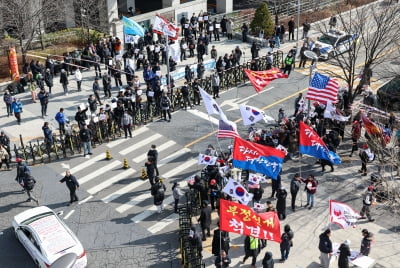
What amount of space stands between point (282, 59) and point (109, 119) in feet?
44.3

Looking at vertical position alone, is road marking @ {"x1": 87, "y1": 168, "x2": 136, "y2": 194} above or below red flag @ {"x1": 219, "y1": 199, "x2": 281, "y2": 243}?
below

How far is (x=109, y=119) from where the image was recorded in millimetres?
28281

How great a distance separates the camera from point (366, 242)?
1975 cm

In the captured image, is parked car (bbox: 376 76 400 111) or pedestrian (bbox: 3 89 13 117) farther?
parked car (bbox: 376 76 400 111)

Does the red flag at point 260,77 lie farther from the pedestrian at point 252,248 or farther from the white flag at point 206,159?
the pedestrian at point 252,248

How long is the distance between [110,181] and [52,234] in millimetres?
5740

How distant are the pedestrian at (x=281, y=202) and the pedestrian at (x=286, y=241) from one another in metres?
2.07

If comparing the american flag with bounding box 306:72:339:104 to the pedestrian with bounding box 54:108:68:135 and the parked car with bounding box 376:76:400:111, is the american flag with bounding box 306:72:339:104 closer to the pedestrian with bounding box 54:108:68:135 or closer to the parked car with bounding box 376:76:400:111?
the parked car with bounding box 376:76:400:111

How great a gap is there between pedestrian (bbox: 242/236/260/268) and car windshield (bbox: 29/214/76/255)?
5846 mm

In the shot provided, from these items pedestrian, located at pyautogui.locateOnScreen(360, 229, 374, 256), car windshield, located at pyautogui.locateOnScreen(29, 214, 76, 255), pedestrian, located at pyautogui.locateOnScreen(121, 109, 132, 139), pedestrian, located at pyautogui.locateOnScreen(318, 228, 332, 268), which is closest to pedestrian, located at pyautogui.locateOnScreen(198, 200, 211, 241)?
pedestrian, located at pyautogui.locateOnScreen(318, 228, 332, 268)

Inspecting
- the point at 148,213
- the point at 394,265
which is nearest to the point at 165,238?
the point at 148,213

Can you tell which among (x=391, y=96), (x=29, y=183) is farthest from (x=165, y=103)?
(x=391, y=96)

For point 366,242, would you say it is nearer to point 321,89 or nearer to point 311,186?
point 311,186

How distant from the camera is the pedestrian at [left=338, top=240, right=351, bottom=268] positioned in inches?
756
